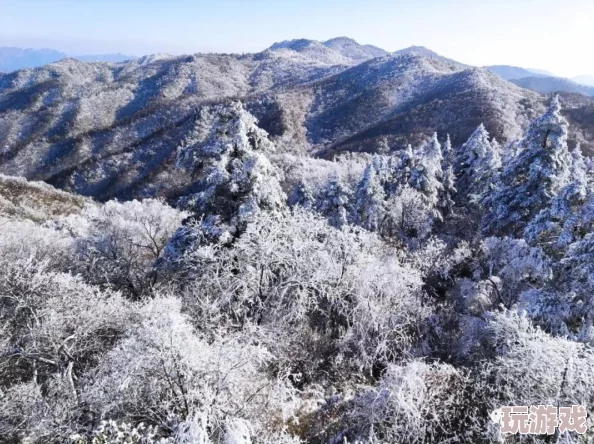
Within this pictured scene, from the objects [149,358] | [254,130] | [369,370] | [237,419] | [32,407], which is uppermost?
[254,130]

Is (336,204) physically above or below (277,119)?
above

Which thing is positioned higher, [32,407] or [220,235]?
[220,235]

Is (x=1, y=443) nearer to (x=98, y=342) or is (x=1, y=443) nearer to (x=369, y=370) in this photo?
(x=98, y=342)

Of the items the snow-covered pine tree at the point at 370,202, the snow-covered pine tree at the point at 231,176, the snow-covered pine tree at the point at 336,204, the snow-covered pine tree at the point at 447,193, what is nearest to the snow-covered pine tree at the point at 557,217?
the snow-covered pine tree at the point at 231,176

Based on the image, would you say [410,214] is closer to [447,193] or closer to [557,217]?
[447,193]

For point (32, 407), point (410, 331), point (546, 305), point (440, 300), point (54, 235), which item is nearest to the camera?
point (32, 407)

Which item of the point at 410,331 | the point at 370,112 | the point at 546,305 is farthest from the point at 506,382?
the point at 370,112

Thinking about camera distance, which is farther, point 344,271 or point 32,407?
point 344,271

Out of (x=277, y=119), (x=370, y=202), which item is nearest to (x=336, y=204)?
(x=370, y=202)
